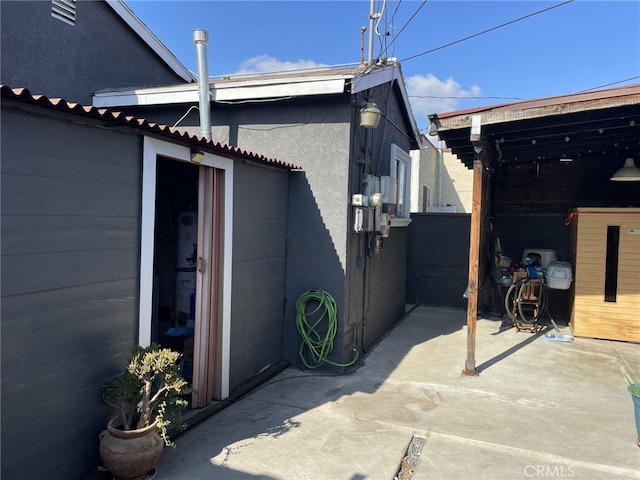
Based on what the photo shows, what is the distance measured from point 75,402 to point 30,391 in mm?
333

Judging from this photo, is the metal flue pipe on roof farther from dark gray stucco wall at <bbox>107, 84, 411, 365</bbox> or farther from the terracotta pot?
the terracotta pot

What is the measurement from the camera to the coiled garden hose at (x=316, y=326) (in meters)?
5.04

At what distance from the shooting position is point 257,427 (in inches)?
144

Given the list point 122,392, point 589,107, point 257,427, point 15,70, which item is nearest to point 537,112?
point 589,107

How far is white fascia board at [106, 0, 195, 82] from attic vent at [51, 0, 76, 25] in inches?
24.4

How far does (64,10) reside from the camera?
593cm

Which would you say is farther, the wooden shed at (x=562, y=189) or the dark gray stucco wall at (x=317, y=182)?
the dark gray stucco wall at (x=317, y=182)

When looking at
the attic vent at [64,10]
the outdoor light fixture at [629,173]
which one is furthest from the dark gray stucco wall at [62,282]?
the outdoor light fixture at [629,173]

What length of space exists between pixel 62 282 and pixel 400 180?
5.71 m

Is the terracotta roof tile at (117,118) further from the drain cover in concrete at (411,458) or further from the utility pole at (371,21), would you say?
the drain cover in concrete at (411,458)

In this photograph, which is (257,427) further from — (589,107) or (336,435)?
(589,107)

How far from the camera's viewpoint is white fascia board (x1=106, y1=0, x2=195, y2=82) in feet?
21.8

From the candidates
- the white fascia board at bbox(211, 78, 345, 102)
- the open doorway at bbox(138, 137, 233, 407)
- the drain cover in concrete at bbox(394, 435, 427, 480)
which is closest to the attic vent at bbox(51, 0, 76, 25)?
the white fascia board at bbox(211, 78, 345, 102)

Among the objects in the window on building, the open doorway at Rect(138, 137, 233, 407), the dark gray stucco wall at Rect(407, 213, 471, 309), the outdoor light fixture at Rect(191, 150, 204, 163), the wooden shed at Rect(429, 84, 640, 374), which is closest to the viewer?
the open doorway at Rect(138, 137, 233, 407)
